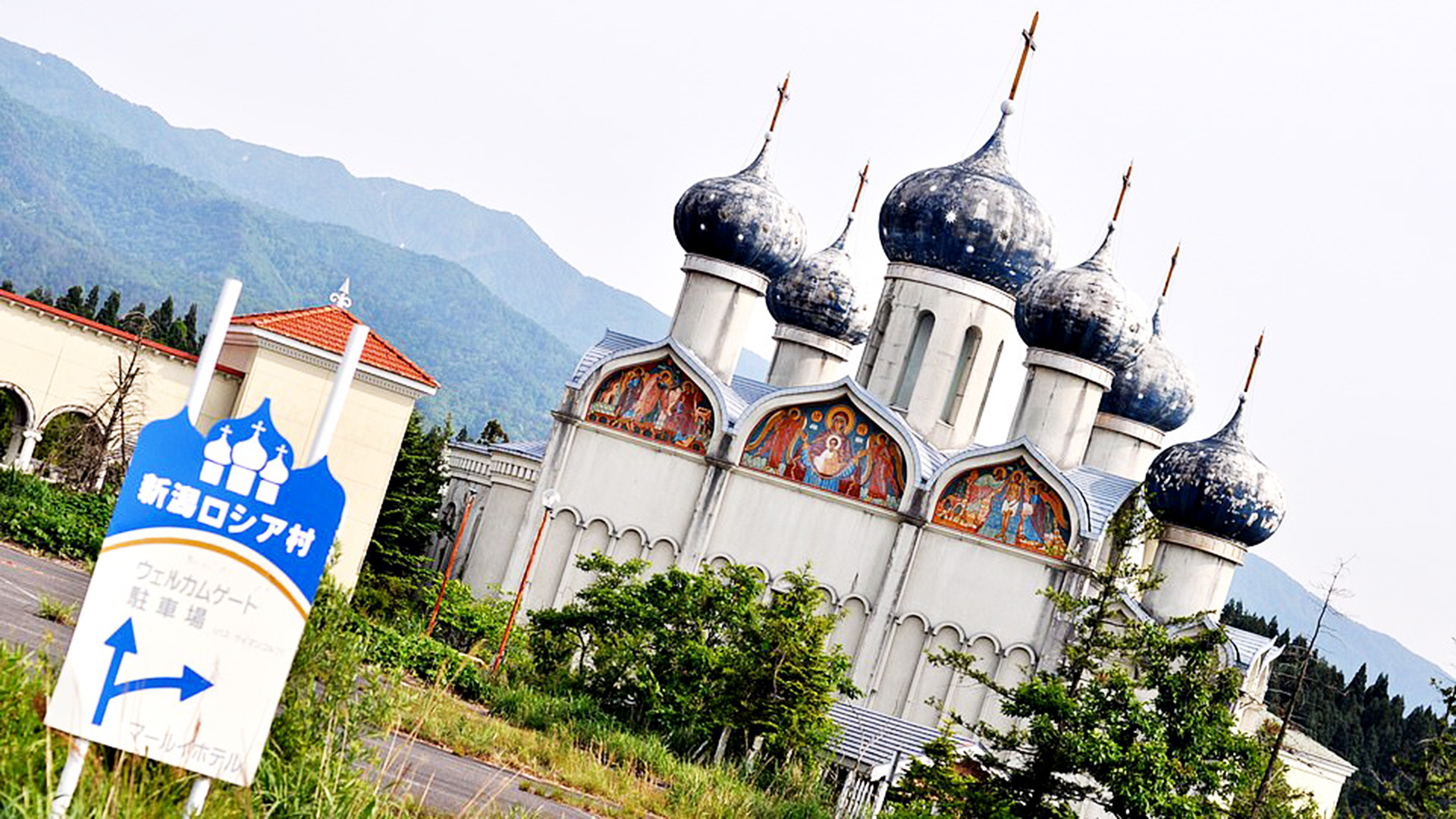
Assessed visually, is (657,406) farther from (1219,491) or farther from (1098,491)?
(1219,491)

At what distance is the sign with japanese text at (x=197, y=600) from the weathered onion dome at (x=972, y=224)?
23126 mm

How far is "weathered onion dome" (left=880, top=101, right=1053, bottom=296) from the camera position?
29625 mm

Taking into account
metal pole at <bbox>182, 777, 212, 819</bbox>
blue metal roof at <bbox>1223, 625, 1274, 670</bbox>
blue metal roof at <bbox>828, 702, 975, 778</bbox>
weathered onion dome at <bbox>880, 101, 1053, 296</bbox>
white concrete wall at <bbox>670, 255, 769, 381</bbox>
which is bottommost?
blue metal roof at <bbox>828, 702, 975, 778</bbox>

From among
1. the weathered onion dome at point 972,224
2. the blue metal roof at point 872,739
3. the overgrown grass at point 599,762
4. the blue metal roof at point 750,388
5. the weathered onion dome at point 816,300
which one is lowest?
the overgrown grass at point 599,762

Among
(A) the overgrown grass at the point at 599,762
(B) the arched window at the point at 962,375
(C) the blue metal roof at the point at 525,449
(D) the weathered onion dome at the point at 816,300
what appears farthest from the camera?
(D) the weathered onion dome at the point at 816,300

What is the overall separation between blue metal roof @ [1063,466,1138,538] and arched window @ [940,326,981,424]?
8.16 feet

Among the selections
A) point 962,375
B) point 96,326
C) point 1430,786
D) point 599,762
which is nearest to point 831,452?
point 962,375

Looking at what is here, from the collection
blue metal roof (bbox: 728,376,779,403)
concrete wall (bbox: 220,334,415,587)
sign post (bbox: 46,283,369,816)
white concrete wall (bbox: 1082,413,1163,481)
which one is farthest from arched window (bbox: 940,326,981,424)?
sign post (bbox: 46,283,369,816)

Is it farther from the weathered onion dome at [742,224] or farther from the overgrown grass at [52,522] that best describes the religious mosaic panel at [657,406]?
the overgrown grass at [52,522]

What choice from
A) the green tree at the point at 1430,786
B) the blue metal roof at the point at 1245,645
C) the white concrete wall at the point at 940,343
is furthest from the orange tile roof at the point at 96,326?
the green tree at the point at 1430,786

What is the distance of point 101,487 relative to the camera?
91.6 feet

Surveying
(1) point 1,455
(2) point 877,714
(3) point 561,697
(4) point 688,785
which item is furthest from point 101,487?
(4) point 688,785

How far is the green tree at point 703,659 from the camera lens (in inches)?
784

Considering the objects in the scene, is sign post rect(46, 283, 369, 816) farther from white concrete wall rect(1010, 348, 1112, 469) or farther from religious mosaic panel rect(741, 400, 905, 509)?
white concrete wall rect(1010, 348, 1112, 469)
